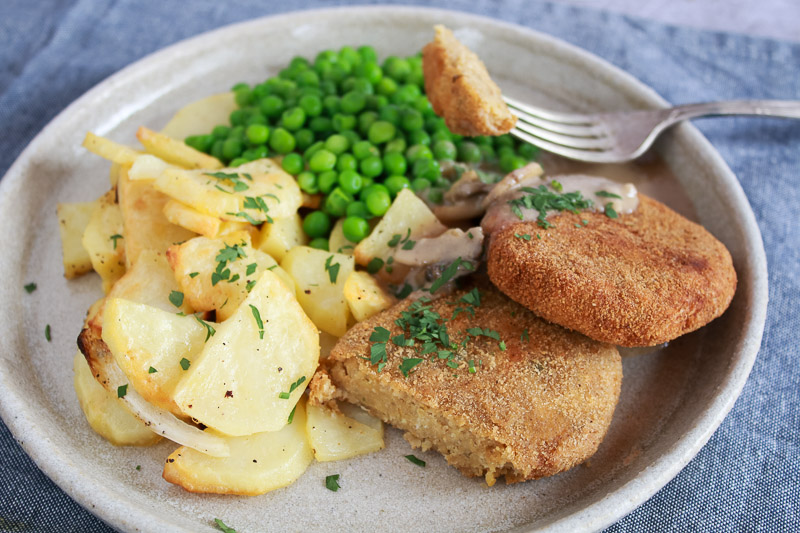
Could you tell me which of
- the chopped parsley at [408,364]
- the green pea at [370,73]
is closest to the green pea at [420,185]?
the green pea at [370,73]

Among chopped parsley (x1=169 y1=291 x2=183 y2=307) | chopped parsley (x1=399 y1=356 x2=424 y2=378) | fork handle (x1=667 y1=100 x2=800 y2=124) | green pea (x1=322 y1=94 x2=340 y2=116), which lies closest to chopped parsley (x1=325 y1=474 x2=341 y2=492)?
chopped parsley (x1=399 y1=356 x2=424 y2=378)

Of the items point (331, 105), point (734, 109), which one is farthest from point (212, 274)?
point (734, 109)

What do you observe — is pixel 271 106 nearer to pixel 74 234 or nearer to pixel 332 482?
pixel 74 234

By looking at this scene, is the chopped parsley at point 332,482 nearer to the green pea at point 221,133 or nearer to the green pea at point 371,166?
the green pea at point 371,166

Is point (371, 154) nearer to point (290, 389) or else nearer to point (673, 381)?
point (290, 389)

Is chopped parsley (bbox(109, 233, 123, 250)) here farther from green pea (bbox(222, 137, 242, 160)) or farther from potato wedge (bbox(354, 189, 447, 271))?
potato wedge (bbox(354, 189, 447, 271))

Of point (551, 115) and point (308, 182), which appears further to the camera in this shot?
point (551, 115)
